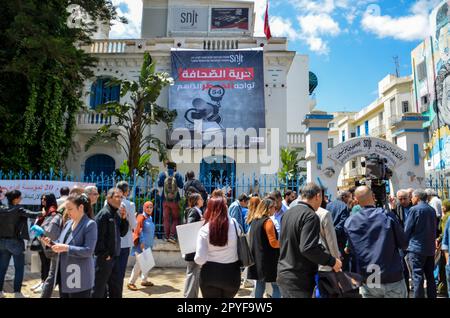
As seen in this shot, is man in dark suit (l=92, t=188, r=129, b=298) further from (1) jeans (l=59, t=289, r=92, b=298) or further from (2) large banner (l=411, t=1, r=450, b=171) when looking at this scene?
(2) large banner (l=411, t=1, r=450, b=171)

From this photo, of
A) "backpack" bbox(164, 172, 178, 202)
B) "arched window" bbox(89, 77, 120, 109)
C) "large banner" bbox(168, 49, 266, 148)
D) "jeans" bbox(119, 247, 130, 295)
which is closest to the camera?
"jeans" bbox(119, 247, 130, 295)

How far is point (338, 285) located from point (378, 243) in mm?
684

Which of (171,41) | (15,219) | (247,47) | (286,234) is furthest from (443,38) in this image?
(15,219)

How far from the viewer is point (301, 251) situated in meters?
3.02

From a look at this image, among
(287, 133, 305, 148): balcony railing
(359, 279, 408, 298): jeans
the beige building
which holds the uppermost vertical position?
the beige building

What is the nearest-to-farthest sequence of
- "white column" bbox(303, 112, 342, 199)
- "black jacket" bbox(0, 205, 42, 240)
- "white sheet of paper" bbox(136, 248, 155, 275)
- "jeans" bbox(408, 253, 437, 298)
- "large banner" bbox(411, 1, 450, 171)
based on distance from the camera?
"jeans" bbox(408, 253, 437, 298) → "black jacket" bbox(0, 205, 42, 240) → "white sheet of paper" bbox(136, 248, 155, 275) → "white column" bbox(303, 112, 342, 199) → "large banner" bbox(411, 1, 450, 171)

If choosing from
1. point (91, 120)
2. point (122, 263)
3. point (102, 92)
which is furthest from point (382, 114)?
point (122, 263)

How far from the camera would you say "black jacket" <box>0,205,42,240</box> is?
505cm

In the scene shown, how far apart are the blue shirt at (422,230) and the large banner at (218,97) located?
1128cm

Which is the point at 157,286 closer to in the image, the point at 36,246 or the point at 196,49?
the point at 36,246

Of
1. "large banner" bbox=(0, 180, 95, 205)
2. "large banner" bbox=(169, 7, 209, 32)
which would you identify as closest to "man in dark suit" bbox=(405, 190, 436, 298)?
"large banner" bbox=(0, 180, 95, 205)

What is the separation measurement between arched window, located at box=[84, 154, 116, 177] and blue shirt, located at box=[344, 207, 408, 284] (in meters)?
15.1
